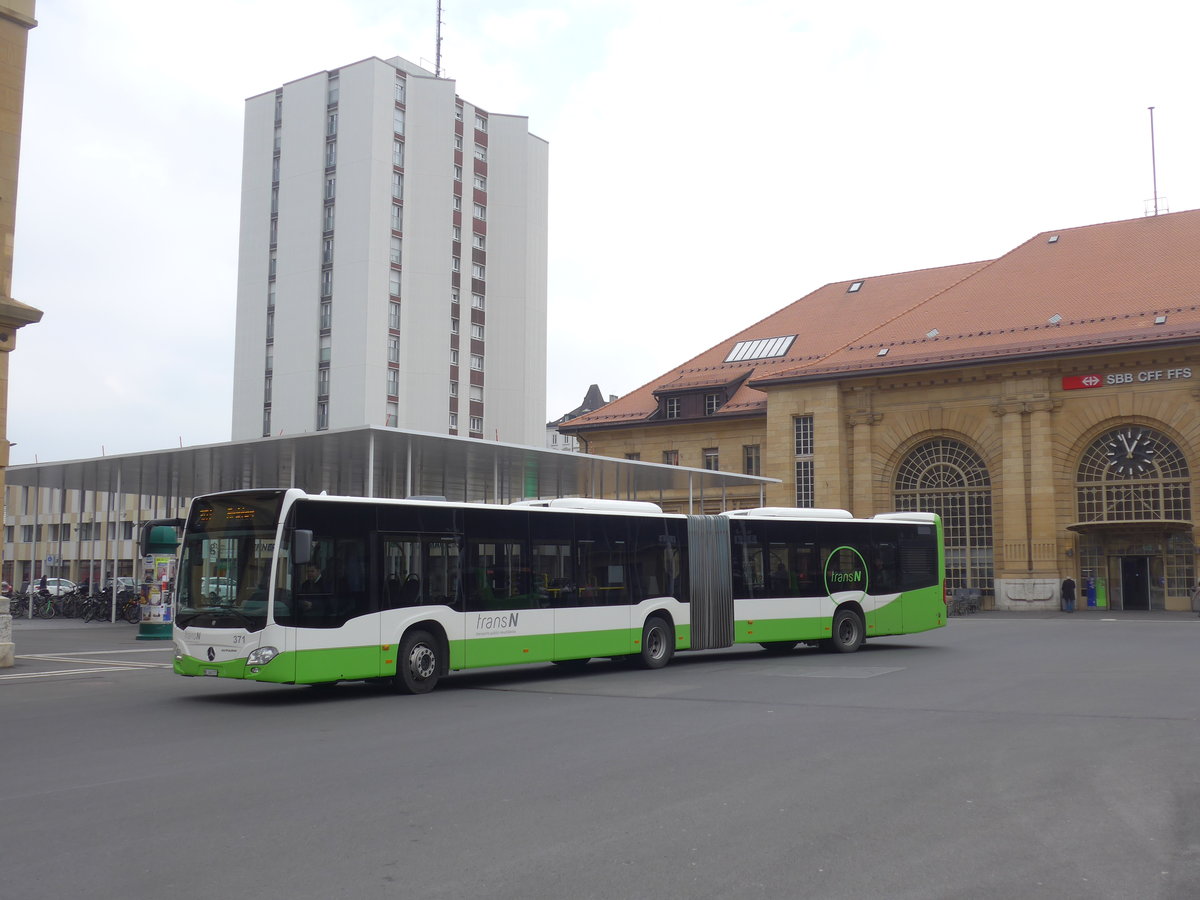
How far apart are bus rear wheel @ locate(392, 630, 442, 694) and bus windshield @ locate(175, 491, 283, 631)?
2.13m

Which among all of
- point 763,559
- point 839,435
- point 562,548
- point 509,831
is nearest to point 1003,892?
point 509,831

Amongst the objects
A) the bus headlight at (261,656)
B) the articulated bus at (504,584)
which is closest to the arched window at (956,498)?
the articulated bus at (504,584)

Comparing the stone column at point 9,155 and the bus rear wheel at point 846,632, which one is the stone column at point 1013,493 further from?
the stone column at point 9,155

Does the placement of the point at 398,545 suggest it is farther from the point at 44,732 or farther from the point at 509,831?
the point at 509,831

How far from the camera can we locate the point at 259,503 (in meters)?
14.8

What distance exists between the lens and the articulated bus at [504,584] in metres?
14.5

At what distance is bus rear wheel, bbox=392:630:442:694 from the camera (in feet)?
51.0

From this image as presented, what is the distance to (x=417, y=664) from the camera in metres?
15.7

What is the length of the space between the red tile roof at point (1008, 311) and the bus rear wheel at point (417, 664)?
35.1 meters

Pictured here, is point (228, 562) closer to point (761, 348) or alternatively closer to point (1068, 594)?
point (1068, 594)

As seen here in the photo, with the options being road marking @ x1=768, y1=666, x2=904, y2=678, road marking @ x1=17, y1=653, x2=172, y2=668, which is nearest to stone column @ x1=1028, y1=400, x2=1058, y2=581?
road marking @ x1=768, y1=666, x2=904, y2=678

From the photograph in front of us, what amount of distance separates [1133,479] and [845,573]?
1044 inches

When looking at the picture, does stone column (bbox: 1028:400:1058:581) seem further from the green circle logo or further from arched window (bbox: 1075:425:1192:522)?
the green circle logo

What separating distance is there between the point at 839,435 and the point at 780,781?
42.4 metres
